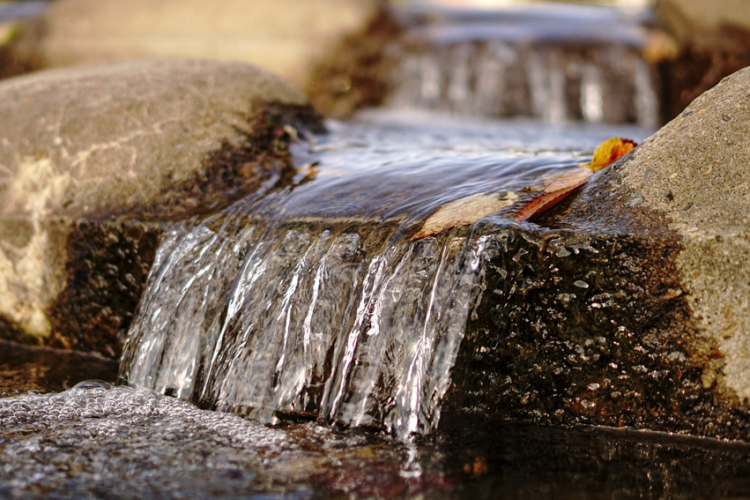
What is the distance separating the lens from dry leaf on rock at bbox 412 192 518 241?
7.85 ft

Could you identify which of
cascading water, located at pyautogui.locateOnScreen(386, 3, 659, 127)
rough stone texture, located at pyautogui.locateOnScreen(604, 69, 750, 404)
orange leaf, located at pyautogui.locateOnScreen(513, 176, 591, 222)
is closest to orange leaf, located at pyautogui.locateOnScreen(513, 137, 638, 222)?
orange leaf, located at pyautogui.locateOnScreen(513, 176, 591, 222)

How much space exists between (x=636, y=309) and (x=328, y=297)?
0.93 m

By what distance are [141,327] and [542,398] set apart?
4.76 feet

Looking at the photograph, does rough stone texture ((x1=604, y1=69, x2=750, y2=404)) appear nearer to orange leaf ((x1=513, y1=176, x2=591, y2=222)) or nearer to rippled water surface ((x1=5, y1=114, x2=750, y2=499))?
orange leaf ((x1=513, y1=176, x2=591, y2=222))

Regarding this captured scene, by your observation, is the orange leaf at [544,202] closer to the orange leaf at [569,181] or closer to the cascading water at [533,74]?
the orange leaf at [569,181]

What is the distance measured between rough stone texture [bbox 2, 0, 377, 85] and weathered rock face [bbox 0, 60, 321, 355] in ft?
12.2

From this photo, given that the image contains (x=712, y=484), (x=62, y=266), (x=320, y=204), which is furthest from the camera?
(x=62, y=266)

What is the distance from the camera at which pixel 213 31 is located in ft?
24.1

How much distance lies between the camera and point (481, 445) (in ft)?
7.02

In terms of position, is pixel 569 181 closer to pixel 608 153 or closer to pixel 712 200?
pixel 608 153

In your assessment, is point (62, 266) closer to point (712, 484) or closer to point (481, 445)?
point (481, 445)

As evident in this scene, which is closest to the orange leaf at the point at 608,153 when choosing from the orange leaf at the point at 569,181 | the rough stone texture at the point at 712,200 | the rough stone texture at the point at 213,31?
the orange leaf at the point at 569,181

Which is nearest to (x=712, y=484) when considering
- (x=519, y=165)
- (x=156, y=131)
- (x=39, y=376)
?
(x=519, y=165)

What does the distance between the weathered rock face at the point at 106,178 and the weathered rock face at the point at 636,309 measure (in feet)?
4.45
